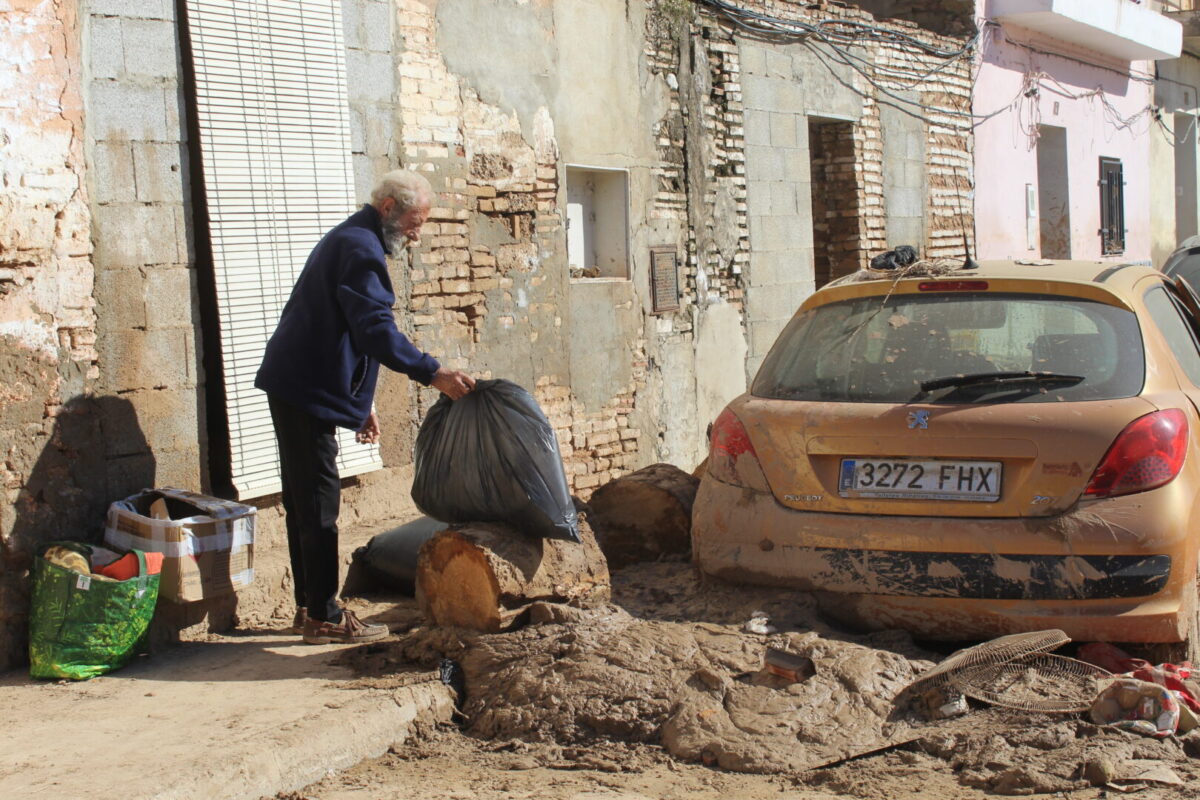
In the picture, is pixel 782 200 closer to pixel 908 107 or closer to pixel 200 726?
pixel 908 107

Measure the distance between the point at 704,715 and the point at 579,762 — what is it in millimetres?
419

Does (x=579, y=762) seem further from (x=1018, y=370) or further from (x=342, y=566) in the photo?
(x=342, y=566)

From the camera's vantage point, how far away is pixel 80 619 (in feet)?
15.6

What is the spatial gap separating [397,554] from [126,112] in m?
2.28

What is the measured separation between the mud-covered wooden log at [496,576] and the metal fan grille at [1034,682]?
4.71ft

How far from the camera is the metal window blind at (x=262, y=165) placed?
5824mm

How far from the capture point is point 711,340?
979 cm

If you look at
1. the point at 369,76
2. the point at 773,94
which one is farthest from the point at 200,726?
the point at 773,94

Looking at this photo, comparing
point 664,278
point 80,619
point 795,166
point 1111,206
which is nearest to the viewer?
point 80,619

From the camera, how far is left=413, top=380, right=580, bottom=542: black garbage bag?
4.85 metres

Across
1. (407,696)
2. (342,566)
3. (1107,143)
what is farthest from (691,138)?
(1107,143)

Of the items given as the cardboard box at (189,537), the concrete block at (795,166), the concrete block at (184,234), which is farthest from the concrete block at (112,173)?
the concrete block at (795,166)

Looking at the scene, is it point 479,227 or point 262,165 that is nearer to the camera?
point 262,165

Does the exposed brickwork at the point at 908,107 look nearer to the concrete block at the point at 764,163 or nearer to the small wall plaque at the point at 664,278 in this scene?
the concrete block at the point at 764,163
